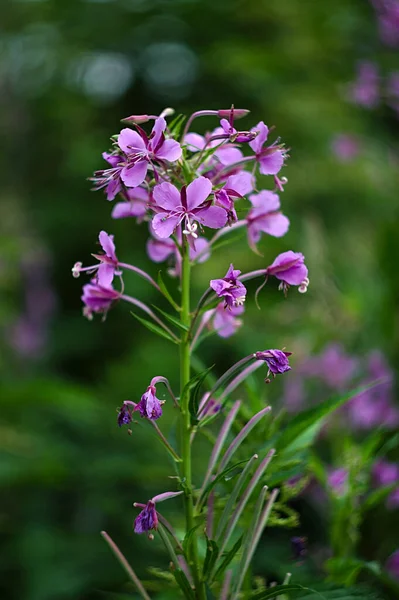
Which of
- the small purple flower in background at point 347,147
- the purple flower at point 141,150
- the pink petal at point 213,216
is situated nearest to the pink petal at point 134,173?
the purple flower at point 141,150

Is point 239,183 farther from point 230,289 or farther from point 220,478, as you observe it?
point 220,478

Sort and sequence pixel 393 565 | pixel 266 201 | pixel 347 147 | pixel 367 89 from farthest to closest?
pixel 347 147
pixel 367 89
pixel 393 565
pixel 266 201

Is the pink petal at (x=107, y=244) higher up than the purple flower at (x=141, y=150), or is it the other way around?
the purple flower at (x=141, y=150)

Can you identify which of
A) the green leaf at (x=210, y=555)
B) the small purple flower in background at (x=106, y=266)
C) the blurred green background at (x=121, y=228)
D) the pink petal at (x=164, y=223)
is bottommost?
the blurred green background at (x=121, y=228)

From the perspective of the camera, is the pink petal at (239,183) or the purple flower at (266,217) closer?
the pink petal at (239,183)

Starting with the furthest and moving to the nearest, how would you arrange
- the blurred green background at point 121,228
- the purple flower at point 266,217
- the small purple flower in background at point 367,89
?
the small purple flower in background at point 367,89 < the blurred green background at point 121,228 < the purple flower at point 266,217

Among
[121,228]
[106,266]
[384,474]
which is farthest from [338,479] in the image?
[121,228]

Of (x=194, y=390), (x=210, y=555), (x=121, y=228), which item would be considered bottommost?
(x=121, y=228)

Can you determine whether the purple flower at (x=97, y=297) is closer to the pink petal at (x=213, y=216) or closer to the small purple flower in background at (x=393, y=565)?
the pink petal at (x=213, y=216)
